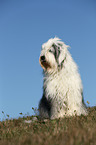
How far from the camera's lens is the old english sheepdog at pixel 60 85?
6762mm

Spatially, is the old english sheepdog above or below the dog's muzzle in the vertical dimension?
below

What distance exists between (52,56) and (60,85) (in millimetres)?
964

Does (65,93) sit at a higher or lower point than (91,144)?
higher

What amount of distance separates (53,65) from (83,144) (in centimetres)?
428

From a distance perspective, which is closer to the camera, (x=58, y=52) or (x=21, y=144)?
(x=21, y=144)

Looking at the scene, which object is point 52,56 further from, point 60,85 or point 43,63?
point 60,85

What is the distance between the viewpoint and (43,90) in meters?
7.15

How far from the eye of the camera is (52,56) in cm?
684

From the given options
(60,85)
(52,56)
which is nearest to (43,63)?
(52,56)

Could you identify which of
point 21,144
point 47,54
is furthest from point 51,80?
point 21,144

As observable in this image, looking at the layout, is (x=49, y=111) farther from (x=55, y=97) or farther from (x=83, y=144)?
(x=83, y=144)

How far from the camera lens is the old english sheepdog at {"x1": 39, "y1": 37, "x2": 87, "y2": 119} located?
676 centimetres

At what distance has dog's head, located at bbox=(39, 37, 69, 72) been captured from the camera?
6785mm

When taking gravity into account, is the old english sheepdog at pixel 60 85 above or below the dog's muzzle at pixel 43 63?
below
